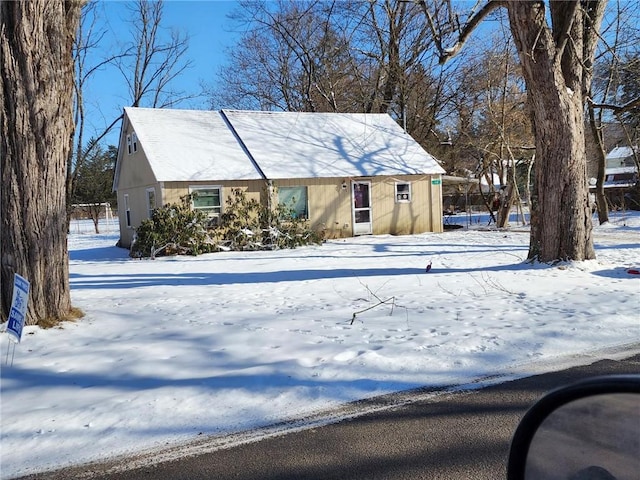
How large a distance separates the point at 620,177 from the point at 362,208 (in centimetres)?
4713

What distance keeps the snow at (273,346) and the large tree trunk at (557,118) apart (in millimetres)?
644

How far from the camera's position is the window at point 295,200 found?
2000 centimetres

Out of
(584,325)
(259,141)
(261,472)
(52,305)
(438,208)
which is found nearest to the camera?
(261,472)

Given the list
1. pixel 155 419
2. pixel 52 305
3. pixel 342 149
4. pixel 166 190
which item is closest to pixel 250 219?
pixel 166 190

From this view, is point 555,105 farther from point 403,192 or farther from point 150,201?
point 150,201

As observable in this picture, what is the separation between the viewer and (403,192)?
22.2m

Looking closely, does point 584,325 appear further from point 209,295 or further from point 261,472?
point 209,295

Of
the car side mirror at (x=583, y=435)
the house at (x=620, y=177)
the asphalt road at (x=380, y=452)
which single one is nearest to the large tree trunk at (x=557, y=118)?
the asphalt road at (x=380, y=452)

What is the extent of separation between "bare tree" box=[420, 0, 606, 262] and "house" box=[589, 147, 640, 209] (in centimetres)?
1473

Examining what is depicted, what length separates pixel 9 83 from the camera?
679 centimetres

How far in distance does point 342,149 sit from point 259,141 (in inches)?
137

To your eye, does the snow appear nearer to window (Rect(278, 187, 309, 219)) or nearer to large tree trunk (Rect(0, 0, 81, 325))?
large tree trunk (Rect(0, 0, 81, 325))

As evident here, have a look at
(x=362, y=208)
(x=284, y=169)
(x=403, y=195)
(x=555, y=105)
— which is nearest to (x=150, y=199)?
(x=284, y=169)

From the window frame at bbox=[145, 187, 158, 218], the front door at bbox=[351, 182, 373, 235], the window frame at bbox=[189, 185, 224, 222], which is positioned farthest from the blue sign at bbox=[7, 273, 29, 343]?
the front door at bbox=[351, 182, 373, 235]
